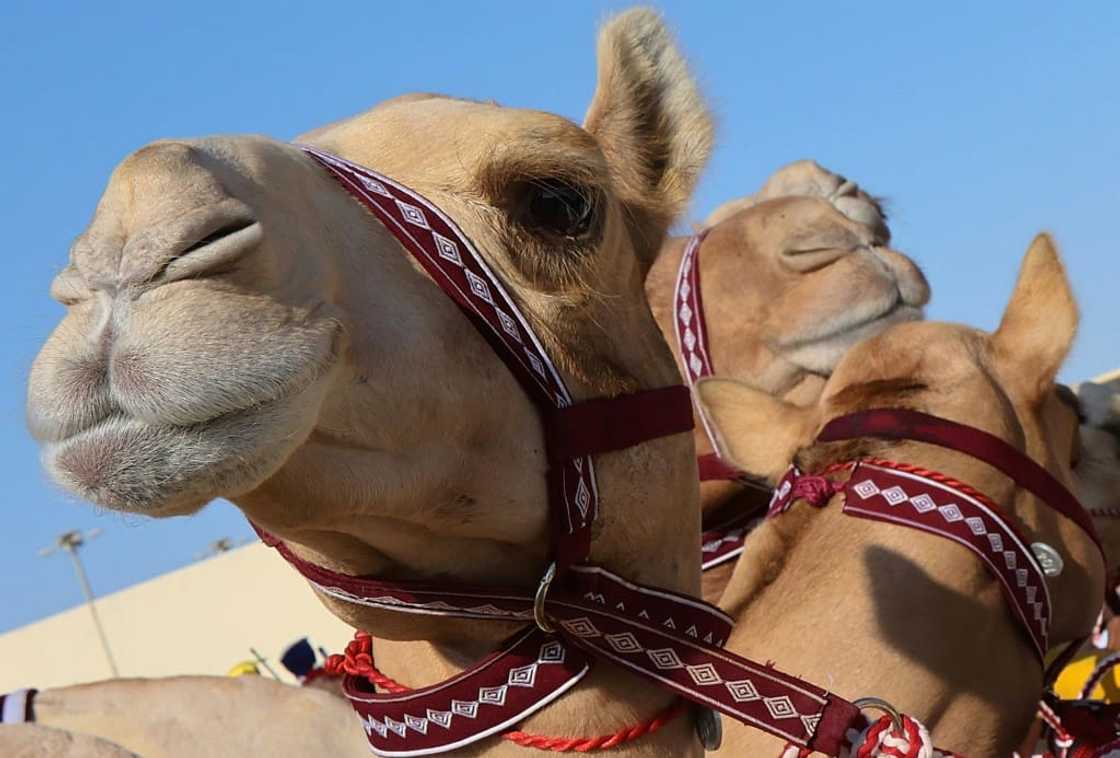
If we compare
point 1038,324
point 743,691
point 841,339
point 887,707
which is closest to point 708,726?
point 743,691

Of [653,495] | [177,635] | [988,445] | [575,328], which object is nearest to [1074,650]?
[988,445]

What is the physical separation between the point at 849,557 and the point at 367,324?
177 cm

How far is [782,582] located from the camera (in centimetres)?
347

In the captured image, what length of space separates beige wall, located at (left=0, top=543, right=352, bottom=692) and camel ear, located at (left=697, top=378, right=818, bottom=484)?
1029 inches

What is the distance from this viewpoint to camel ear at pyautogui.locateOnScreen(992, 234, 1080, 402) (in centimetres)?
378

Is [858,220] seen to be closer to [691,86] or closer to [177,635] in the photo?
[691,86]

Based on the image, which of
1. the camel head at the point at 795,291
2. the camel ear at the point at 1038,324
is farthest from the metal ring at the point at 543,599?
the camel head at the point at 795,291

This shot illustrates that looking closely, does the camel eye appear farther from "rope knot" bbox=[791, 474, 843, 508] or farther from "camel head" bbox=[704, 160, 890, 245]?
"camel head" bbox=[704, 160, 890, 245]

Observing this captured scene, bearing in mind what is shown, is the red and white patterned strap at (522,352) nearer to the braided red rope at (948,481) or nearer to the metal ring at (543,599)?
the metal ring at (543,599)

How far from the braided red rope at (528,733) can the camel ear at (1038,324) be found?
5.76 feet

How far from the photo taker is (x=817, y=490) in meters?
3.51

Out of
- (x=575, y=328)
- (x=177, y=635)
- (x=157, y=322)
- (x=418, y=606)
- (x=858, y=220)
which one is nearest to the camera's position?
(x=157, y=322)

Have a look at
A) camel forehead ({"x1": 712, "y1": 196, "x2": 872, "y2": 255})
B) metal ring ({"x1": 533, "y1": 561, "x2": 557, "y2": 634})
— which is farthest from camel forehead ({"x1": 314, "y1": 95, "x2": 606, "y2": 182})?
camel forehead ({"x1": 712, "y1": 196, "x2": 872, "y2": 255})

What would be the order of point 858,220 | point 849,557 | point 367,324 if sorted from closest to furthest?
1. point 367,324
2. point 849,557
3. point 858,220
